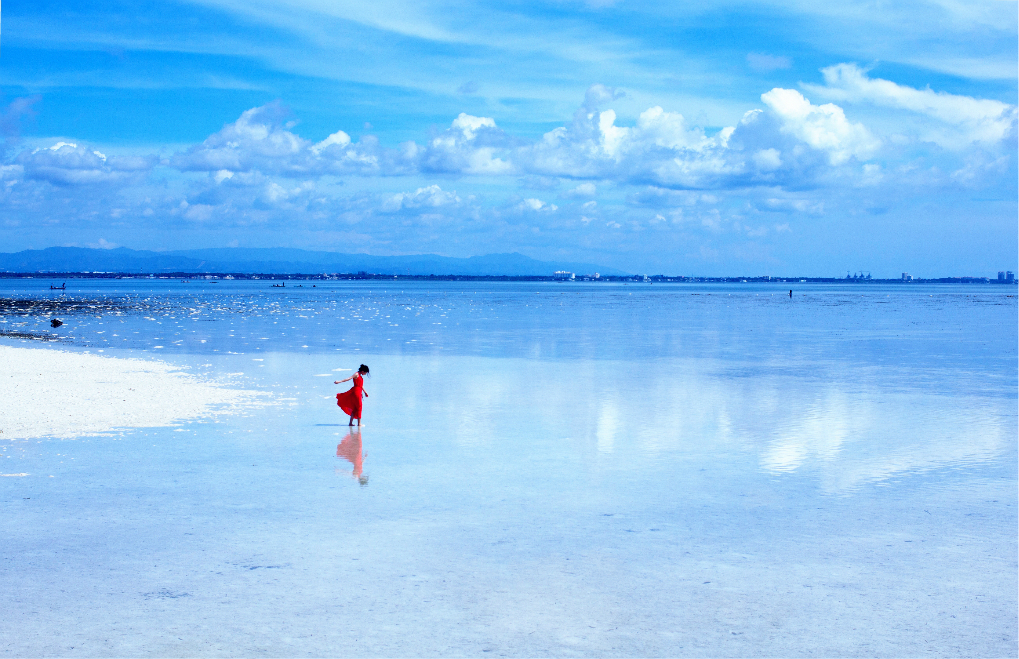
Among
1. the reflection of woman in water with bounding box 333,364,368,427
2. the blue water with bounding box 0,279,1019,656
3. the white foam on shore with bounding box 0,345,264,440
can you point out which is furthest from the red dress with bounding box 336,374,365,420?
the white foam on shore with bounding box 0,345,264,440

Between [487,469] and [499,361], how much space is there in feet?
51.3

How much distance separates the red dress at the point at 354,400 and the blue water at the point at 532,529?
0.54 meters

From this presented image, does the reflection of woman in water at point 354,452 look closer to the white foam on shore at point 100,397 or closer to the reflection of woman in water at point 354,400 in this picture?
the reflection of woman in water at point 354,400

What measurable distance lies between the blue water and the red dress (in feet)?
1.79

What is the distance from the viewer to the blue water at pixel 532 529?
6801mm

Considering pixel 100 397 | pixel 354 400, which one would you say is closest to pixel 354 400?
pixel 354 400

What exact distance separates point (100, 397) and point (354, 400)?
21.1 feet

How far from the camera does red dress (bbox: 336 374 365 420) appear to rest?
15664 millimetres

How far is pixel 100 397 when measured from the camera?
18.5m

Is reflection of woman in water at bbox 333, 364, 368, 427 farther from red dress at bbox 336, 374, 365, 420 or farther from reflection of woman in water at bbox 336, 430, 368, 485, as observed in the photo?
reflection of woman in water at bbox 336, 430, 368, 485

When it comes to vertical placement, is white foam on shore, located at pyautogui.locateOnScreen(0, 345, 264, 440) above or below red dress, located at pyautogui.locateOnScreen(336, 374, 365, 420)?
below

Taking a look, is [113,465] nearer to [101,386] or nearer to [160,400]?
[160,400]

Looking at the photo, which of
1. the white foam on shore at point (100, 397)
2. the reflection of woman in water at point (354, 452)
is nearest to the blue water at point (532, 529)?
the reflection of woman in water at point (354, 452)

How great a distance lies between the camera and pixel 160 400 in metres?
18.2
